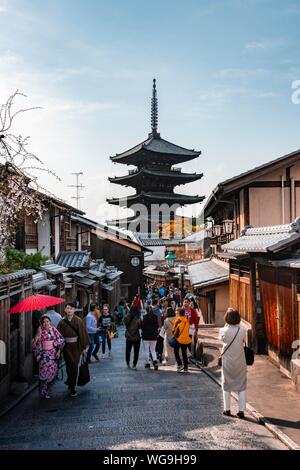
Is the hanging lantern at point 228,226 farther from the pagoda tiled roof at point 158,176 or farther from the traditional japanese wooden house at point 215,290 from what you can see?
the pagoda tiled roof at point 158,176

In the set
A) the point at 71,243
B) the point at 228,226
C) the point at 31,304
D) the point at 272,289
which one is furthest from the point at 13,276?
the point at 71,243

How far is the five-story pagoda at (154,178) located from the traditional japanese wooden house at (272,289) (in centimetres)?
3583

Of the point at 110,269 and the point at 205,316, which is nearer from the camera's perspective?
the point at 205,316

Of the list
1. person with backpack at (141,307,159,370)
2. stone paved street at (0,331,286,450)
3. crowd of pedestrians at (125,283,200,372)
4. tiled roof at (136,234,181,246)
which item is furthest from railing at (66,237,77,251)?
tiled roof at (136,234,181,246)

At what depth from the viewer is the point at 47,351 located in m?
8.44

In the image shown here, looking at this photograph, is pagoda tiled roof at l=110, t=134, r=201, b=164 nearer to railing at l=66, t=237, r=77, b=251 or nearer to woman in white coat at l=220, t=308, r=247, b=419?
railing at l=66, t=237, r=77, b=251

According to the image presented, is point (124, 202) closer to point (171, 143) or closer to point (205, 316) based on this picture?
point (171, 143)

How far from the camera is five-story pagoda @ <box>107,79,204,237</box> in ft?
162

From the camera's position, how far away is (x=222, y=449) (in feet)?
17.7

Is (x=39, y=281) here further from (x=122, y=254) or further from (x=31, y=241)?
(x=122, y=254)

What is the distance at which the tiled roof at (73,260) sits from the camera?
20.7 m

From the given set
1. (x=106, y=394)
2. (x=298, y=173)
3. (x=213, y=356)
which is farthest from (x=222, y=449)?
(x=298, y=173)

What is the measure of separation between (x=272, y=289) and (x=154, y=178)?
4085cm
